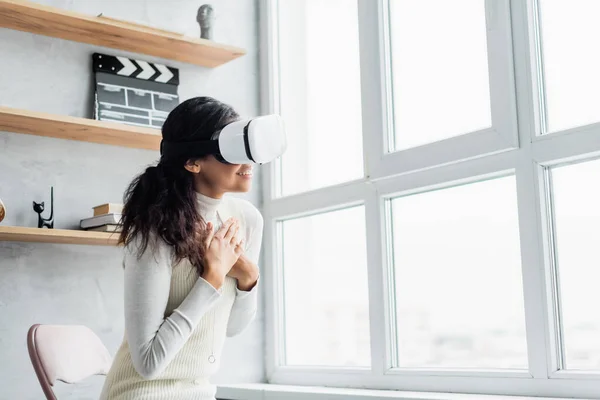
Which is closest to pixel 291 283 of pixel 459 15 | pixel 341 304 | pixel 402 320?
pixel 341 304

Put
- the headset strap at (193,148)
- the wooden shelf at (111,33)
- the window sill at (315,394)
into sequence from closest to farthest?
the headset strap at (193,148) → the window sill at (315,394) → the wooden shelf at (111,33)

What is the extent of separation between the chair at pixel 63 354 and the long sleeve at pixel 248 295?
0.49m

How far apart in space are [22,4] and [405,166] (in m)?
1.31

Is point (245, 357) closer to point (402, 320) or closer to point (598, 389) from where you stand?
point (402, 320)

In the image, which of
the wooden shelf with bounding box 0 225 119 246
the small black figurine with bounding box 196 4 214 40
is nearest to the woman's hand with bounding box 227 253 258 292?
the wooden shelf with bounding box 0 225 119 246

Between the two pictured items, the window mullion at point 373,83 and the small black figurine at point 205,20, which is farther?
the small black figurine at point 205,20

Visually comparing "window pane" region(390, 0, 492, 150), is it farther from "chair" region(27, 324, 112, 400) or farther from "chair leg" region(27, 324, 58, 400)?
"chair leg" region(27, 324, 58, 400)

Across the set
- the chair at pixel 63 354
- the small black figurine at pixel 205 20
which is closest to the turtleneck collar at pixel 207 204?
the chair at pixel 63 354

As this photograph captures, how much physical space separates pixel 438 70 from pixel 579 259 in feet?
2.60

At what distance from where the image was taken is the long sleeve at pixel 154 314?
1.57 m

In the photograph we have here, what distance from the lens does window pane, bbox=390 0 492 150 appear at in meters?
2.36

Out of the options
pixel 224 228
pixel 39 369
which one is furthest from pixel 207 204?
pixel 39 369

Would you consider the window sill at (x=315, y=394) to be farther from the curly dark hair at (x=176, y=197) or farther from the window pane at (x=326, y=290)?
the curly dark hair at (x=176, y=197)

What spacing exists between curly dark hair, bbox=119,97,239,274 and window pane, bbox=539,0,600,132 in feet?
3.06
